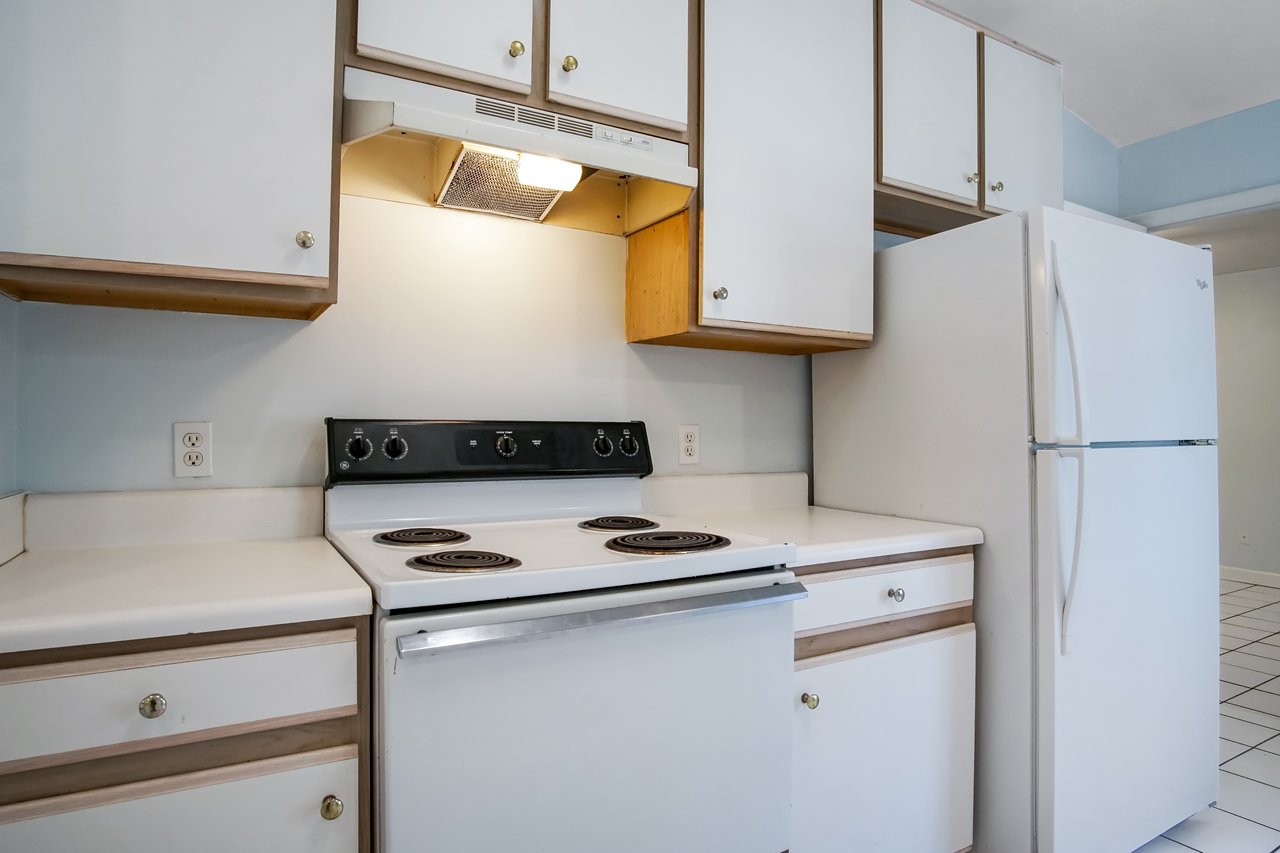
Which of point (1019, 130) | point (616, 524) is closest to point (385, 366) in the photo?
point (616, 524)

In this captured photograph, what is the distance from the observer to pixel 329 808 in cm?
108

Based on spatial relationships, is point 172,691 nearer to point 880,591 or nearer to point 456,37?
point 456,37

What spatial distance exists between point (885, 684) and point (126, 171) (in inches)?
69.8

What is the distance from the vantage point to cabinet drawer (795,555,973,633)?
1.58 meters

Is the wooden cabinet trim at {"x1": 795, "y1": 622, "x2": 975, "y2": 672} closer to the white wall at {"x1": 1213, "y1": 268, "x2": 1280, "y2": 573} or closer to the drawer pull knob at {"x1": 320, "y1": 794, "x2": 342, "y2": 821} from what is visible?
the drawer pull knob at {"x1": 320, "y1": 794, "x2": 342, "y2": 821}

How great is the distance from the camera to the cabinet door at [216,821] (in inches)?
37.2

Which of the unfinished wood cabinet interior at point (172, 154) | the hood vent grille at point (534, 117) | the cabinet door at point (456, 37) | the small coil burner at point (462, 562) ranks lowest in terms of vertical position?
the small coil burner at point (462, 562)

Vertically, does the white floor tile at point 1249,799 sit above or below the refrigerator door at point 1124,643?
below

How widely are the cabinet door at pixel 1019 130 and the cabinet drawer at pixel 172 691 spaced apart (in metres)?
2.23

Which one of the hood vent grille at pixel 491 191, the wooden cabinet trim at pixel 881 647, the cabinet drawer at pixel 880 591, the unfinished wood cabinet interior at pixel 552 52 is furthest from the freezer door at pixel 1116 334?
the hood vent grille at pixel 491 191

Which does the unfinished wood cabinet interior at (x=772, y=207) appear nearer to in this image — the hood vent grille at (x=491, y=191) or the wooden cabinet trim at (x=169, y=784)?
the hood vent grille at (x=491, y=191)

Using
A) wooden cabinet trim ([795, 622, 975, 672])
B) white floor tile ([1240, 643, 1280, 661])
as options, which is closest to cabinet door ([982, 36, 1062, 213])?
wooden cabinet trim ([795, 622, 975, 672])

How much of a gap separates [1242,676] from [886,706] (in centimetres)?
267

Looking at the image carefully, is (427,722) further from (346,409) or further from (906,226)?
(906,226)
